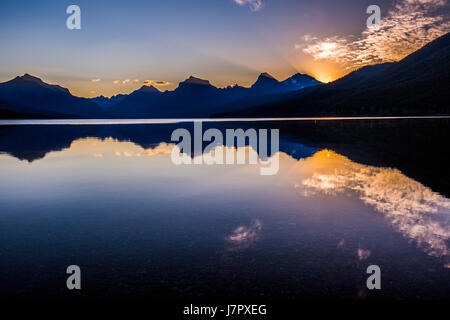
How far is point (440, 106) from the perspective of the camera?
597ft

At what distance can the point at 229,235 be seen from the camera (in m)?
10.6

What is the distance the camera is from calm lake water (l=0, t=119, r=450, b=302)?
7.47 metres

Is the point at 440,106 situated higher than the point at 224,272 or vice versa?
the point at 440,106

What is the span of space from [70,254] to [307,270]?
6.70 metres

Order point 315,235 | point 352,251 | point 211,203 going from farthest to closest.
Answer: point 211,203 → point 315,235 → point 352,251

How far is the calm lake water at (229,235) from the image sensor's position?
24.5ft

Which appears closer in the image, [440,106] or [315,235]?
[315,235]

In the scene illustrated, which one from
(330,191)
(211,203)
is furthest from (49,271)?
(330,191)
